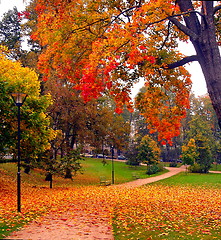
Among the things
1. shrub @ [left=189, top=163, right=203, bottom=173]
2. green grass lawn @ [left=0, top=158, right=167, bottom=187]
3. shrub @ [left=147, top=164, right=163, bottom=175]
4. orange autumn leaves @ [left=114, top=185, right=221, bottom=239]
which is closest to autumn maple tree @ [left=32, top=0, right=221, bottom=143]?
orange autumn leaves @ [left=114, top=185, right=221, bottom=239]

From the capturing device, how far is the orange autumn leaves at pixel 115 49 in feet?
30.3

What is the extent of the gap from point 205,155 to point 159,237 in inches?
1616

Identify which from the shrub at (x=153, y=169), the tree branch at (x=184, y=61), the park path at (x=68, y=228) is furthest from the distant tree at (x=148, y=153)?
the tree branch at (x=184, y=61)

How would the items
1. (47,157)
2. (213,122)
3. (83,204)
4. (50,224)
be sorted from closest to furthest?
1. (50,224)
2. (83,204)
3. (47,157)
4. (213,122)

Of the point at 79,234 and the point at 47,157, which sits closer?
the point at 79,234

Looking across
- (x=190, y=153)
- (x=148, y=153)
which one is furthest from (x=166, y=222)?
(x=190, y=153)

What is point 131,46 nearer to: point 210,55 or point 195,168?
point 210,55

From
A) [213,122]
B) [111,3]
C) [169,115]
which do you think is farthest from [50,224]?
[213,122]

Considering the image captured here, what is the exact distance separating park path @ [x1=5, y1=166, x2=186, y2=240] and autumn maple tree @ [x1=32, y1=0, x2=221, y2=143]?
4110 millimetres

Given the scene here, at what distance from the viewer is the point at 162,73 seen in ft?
38.4

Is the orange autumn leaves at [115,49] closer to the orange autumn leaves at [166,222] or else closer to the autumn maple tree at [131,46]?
the autumn maple tree at [131,46]

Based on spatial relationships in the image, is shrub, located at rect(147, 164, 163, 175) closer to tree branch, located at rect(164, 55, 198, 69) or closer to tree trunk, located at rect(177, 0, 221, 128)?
tree branch, located at rect(164, 55, 198, 69)

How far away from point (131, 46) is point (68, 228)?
5877 millimetres

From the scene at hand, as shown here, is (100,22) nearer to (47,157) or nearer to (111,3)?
(111,3)
